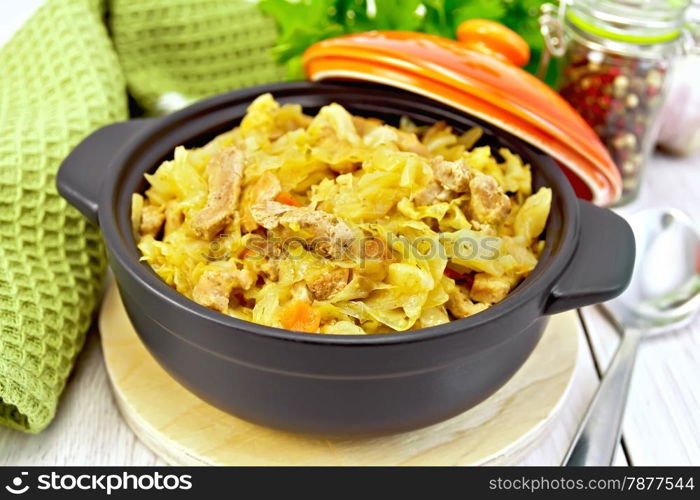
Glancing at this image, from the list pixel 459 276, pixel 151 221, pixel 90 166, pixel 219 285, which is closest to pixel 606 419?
pixel 459 276

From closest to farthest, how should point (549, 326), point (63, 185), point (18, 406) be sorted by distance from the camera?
point (18, 406) → point (63, 185) → point (549, 326)

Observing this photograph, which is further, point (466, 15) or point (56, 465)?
point (466, 15)

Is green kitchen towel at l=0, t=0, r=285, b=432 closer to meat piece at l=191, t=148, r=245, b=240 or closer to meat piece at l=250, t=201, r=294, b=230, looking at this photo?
meat piece at l=191, t=148, r=245, b=240

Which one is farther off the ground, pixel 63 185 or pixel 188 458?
pixel 63 185

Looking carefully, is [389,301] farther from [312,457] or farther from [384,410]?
[312,457]

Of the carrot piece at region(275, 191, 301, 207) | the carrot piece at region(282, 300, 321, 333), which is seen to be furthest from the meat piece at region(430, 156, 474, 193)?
the carrot piece at region(282, 300, 321, 333)

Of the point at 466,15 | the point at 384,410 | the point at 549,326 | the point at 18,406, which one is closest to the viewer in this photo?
the point at 384,410

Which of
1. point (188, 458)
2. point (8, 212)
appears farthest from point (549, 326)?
point (8, 212)

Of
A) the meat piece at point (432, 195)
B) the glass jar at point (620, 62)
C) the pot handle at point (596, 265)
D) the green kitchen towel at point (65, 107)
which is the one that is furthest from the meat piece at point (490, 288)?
the glass jar at point (620, 62)
